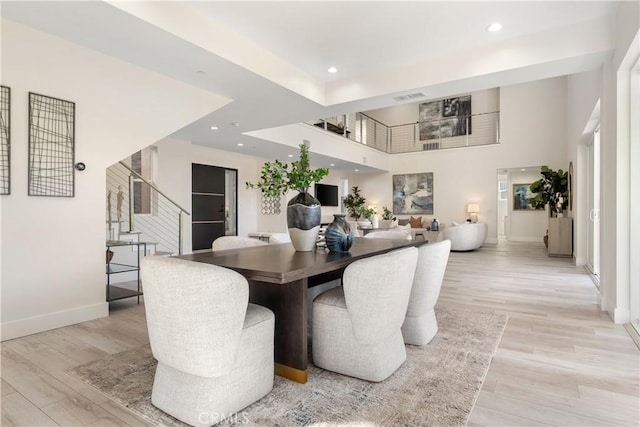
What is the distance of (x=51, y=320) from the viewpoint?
3062 millimetres

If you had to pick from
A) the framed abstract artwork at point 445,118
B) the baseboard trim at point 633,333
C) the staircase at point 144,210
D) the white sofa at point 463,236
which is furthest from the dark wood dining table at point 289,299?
the framed abstract artwork at point 445,118

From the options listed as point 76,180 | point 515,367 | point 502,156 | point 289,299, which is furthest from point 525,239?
point 76,180

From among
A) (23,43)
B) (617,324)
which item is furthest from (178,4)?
(617,324)

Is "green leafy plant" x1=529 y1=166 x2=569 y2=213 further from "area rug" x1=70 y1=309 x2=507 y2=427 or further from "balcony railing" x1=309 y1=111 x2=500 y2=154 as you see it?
"area rug" x1=70 y1=309 x2=507 y2=427

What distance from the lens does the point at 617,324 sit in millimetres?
3084

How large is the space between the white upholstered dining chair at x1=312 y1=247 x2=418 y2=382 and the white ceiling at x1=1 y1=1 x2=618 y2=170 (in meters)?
2.48

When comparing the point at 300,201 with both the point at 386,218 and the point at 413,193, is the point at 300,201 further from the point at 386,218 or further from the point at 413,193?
the point at 413,193

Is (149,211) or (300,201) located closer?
(300,201)

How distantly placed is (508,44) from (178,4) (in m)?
3.33

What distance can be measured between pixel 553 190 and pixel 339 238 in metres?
7.57

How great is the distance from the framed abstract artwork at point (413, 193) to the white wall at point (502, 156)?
0.18 meters

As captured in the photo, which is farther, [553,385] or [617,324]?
[617,324]

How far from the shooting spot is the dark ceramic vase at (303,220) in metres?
2.51

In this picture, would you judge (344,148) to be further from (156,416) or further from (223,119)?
(156,416)
